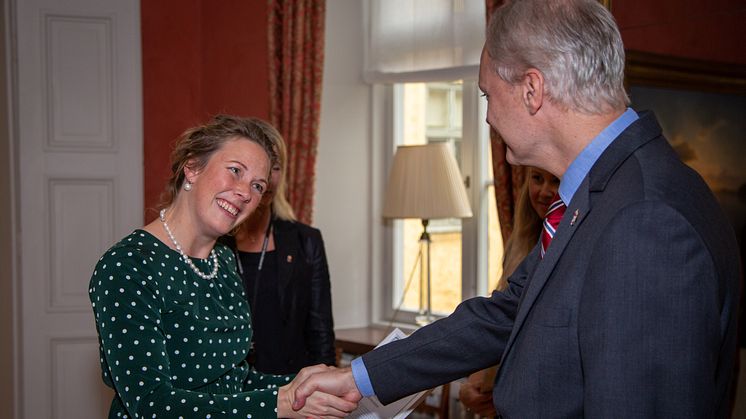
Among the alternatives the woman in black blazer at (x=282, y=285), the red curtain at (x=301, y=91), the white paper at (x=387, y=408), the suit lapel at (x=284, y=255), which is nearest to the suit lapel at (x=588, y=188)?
the white paper at (x=387, y=408)

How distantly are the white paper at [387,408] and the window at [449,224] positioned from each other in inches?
86.3

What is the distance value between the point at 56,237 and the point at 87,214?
0.68 ft

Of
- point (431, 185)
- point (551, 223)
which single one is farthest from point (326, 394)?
point (431, 185)

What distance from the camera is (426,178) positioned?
4.07 m

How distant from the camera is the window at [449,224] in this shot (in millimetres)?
4504

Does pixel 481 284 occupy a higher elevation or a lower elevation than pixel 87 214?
lower

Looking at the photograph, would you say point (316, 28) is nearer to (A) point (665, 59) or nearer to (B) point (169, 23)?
(B) point (169, 23)

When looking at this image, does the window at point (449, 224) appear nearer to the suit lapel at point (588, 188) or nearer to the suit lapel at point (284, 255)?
the suit lapel at point (284, 255)

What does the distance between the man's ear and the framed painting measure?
1377 mm

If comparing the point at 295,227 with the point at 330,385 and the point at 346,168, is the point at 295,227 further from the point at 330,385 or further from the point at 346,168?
the point at 346,168

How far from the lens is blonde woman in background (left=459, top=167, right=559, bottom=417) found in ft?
9.02

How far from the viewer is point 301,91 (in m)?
4.77

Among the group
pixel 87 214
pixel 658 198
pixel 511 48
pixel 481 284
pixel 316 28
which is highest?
pixel 316 28

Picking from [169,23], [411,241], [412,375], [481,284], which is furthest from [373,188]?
[412,375]
